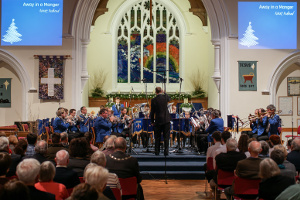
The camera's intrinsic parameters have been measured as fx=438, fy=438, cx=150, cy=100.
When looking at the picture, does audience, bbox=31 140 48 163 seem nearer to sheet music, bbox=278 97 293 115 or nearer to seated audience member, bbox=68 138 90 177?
seated audience member, bbox=68 138 90 177

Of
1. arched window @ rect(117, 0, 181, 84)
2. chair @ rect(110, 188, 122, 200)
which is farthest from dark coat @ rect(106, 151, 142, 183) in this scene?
arched window @ rect(117, 0, 181, 84)

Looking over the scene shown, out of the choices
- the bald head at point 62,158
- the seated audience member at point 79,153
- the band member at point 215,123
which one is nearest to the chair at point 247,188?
the seated audience member at point 79,153

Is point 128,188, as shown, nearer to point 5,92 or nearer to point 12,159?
point 12,159

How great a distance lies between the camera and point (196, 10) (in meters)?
15.7

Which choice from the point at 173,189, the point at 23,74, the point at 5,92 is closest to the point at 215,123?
the point at 173,189

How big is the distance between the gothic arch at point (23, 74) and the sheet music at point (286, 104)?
738 cm

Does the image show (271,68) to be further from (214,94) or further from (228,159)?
(228,159)

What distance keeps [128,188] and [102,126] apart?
16.2 ft

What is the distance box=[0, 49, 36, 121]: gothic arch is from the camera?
12.7 m

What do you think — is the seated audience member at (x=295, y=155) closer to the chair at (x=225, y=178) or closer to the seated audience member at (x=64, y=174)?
the chair at (x=225, y=178)

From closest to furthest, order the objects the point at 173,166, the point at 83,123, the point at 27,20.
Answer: the point at 173,166 → the point at 83,123 → the point at 27,20

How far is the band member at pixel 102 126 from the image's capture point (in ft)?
31.7

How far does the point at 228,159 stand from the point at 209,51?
34.0ft

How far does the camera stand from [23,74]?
12.7 metres
